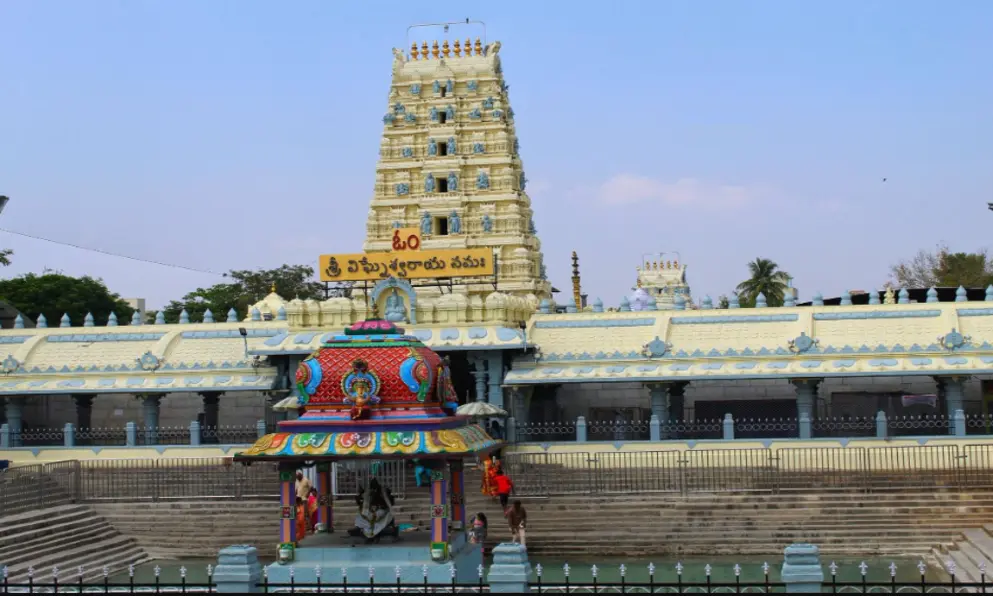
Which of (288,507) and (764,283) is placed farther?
(764,283)

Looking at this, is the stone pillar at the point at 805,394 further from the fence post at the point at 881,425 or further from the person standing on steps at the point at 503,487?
the person standing on steps at the point at 503,487

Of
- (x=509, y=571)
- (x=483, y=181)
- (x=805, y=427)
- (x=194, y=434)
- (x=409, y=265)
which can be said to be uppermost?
(x=483, y=181)

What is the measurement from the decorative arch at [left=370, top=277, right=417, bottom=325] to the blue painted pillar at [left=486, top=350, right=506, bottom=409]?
2132mm

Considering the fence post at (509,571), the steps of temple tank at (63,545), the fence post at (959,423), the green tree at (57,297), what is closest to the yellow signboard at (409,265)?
the steps of temple tank at (63,545)

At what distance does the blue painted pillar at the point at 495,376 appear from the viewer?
33.3 metres

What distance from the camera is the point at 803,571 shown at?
49.3 feet

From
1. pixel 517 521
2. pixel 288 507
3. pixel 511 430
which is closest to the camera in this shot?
pixel 288 507

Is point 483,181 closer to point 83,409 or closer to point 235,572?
point 83,409

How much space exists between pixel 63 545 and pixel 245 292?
162 feet

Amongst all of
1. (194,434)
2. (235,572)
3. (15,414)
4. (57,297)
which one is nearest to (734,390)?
(194,434)

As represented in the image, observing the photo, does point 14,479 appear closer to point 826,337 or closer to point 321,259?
point 321,259

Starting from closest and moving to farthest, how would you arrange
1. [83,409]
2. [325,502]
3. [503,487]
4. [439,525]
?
1. [439,525]
2. [325,502]
3. [503,487]
4. [83,409]

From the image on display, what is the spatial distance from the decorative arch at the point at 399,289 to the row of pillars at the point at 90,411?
221 inches

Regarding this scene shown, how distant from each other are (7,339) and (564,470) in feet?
58.4
